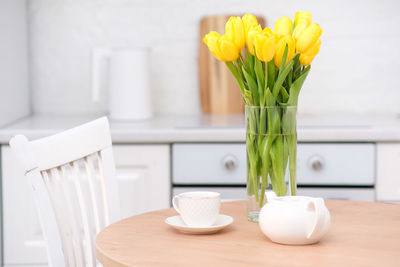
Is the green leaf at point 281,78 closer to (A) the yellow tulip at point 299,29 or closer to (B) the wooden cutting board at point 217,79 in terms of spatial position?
(A) the yellow tulip at point 299,29

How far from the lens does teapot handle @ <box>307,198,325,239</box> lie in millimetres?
1115

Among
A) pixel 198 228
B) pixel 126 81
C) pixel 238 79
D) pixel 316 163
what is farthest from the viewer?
pixel 126 81

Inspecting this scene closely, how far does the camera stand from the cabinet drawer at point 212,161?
7.33ft

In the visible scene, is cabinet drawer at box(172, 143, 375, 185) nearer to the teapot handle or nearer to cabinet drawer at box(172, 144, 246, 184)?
cabinet drawer at box(172, 144, 246, 184)

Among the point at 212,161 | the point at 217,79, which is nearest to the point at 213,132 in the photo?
the point at 212,161

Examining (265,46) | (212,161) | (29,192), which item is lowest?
(29,192)

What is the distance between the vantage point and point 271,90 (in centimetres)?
128

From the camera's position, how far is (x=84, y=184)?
2283 mm

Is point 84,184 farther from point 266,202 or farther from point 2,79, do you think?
point 266,202

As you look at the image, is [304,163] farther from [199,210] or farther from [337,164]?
[199,210]

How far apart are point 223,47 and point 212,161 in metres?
1.00

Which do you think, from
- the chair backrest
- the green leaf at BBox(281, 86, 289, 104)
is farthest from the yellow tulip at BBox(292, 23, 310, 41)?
the chair backrest

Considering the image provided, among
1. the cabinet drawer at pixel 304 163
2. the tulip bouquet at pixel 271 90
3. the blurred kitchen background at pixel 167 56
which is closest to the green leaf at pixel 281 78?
the tulip bouquet at pixel 271 90

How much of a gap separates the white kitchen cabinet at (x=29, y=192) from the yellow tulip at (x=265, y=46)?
1073mm
